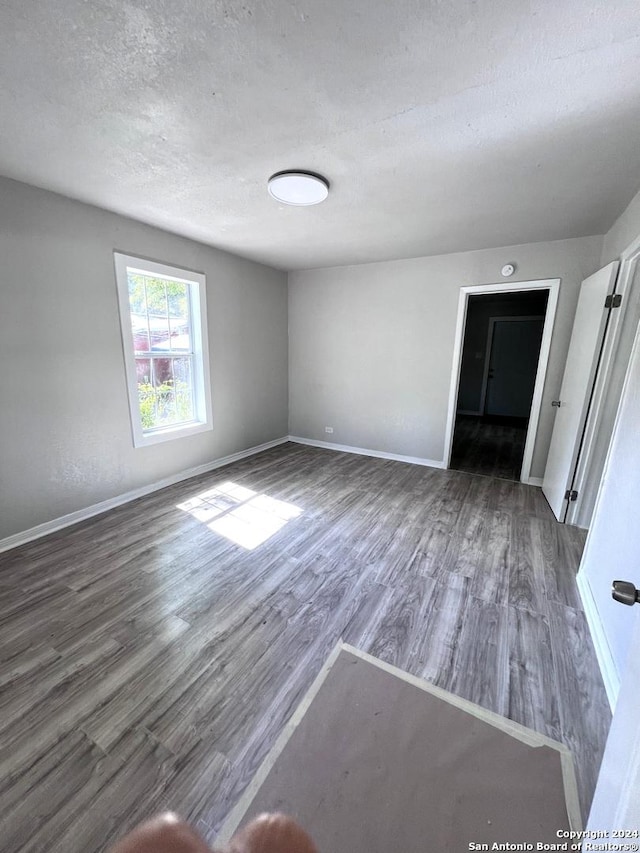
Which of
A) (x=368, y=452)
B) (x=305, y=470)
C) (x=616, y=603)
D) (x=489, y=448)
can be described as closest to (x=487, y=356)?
(x=489, y=448)

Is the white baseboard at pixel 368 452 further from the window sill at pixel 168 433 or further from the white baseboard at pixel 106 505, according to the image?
the window sill at pixel 168 433

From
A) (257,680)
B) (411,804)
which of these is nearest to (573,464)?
(411,804)

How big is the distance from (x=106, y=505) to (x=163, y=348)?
1591mm

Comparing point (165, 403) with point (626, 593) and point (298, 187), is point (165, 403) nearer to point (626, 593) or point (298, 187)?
point (298, 187)

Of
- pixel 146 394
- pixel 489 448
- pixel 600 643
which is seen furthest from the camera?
pixel 489 448

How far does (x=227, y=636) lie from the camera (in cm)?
174

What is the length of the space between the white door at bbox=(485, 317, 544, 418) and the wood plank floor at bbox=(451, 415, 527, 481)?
37cm

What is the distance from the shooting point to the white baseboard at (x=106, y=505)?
248 cm

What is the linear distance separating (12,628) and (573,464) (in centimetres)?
385

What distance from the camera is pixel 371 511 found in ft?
10.2

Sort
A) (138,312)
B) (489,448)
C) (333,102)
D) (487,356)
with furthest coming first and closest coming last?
(487,356) → (489,448) → (138,312) → (333,102)

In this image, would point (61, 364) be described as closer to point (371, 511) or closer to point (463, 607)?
point (371, 511)

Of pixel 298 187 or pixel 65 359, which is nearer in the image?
pixel 298 187

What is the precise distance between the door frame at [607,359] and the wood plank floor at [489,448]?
1.21 m
